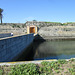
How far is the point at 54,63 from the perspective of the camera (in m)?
3.94

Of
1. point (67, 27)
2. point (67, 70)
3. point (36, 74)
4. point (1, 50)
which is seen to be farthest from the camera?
point (67, 27)

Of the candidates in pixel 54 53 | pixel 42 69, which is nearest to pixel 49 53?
pixel 54 53

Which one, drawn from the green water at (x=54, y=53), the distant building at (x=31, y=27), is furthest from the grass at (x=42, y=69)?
the distant building at (x=31, y=27)

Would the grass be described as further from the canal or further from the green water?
the green water

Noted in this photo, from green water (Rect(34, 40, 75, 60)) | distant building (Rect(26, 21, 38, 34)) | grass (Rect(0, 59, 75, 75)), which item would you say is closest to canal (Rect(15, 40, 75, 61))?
green water (Rect(34, 40, 75, 60))

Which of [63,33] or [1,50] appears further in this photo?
[63,33]

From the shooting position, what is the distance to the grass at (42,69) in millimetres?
3419

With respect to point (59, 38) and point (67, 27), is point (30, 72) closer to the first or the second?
point (59, 38)

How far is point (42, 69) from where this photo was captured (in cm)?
363

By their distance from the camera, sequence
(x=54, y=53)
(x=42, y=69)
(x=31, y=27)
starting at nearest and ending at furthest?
(x=42, y=69) < (x=54, y=53) < (x=31, y=27)

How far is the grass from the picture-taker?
3.42m

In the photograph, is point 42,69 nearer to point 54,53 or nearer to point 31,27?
point 54,53

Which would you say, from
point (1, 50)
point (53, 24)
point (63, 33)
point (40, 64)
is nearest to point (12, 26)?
point (53, 24)

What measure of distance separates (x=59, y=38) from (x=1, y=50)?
2233cm
